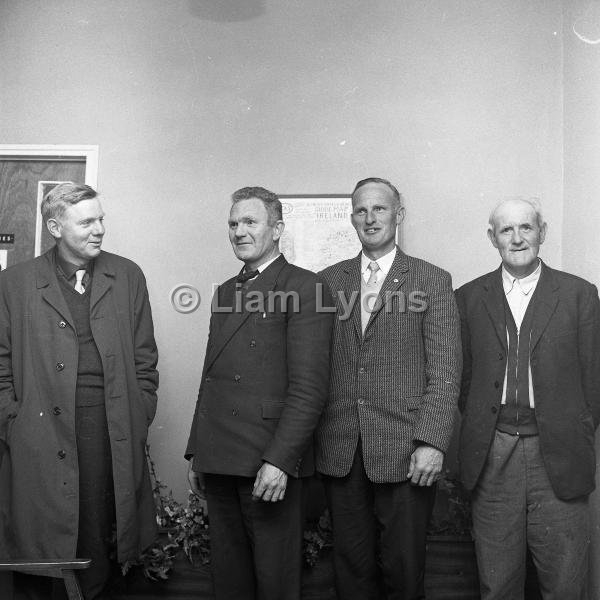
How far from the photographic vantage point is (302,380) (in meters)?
2.39

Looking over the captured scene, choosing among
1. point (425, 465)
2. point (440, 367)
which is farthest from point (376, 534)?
point (440, 367)

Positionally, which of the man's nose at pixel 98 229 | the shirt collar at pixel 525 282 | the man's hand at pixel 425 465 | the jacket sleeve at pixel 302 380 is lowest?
the man's hand at pixel 425 465

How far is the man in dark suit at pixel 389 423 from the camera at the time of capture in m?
2.46

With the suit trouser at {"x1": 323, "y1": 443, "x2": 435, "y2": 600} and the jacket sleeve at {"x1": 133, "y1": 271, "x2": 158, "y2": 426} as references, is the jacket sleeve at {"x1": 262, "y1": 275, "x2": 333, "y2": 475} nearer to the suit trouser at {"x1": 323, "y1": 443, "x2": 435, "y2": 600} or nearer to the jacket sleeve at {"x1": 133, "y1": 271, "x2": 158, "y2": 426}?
the suit trouser at {"x1": 323, "y1": 443, "x2": 435, "y2": 600}

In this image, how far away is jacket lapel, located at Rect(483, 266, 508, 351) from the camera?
2.74m

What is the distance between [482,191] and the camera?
378cm

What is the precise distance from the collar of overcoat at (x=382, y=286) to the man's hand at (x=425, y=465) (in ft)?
1.45

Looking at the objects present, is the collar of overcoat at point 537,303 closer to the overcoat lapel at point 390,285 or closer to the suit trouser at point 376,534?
the overcoat lapel at point 390,285

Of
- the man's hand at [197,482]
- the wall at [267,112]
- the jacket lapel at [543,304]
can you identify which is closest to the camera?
the man's hand at [197,482]

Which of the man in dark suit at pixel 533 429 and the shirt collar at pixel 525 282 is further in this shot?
the shirt collar at pixel 525 282

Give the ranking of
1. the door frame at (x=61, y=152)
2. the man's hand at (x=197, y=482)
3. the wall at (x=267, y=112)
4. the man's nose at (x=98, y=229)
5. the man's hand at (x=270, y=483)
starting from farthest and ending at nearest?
the door frame at (x=61, y=152) → the wall at (x=267, y=112) → the man's nose at (x=98, y=229) → the man's hand at (x=197, y=482) → the man's hand at (x=270, y=483)

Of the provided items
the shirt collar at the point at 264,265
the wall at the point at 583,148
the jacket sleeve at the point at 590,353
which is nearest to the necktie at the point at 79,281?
the shirt collar at the point at 264,265

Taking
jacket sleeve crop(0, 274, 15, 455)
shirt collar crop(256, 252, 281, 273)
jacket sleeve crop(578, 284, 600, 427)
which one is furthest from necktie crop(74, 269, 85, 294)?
jacket sleeve crop(578, 284, 600, 427)

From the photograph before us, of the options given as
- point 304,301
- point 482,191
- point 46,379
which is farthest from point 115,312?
point 482,191
